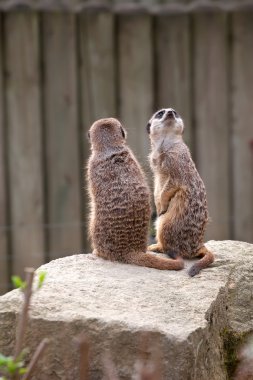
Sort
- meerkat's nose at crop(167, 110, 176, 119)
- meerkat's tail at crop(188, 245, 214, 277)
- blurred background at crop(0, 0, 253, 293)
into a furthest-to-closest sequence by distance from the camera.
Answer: blurred background at crop(0, 0, 253, 293), meerkat's nose at crop(167, 110, 176, 119), meerkat's tail at crop(188, 245, 214, 277)

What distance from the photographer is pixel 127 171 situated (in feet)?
12.5

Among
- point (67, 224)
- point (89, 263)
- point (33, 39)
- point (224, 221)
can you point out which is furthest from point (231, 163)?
point (89, 263)

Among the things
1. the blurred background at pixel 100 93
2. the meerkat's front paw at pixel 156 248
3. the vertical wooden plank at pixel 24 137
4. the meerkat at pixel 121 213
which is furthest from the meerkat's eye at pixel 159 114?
the vertical wooden plank at pixel 24 137

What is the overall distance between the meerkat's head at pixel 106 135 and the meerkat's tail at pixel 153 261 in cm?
50

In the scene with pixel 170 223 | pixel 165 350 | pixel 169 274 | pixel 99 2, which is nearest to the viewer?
pixel 165 350

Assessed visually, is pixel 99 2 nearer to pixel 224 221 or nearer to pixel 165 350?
pixel 224 221

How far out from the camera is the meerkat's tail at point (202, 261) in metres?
3.65

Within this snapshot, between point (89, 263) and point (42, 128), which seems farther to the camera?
point (42, 128)

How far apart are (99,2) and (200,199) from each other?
259 centimetres

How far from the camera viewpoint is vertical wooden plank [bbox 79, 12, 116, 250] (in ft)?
20.3

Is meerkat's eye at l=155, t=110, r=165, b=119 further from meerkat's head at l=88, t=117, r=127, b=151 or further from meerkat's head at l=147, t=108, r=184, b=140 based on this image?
meerkat's head at l=88, t=117, r=127, b=151

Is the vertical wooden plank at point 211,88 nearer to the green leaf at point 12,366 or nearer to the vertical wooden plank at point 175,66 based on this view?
the vertical wooden plank at point 175,66

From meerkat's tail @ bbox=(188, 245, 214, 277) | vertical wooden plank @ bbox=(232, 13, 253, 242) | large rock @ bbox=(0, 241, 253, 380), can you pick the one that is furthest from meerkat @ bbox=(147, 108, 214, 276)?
vertical wooden plank @ bbox=(232, 13, 253, 242)

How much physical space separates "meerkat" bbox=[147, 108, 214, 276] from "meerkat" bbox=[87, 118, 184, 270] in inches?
4.5
